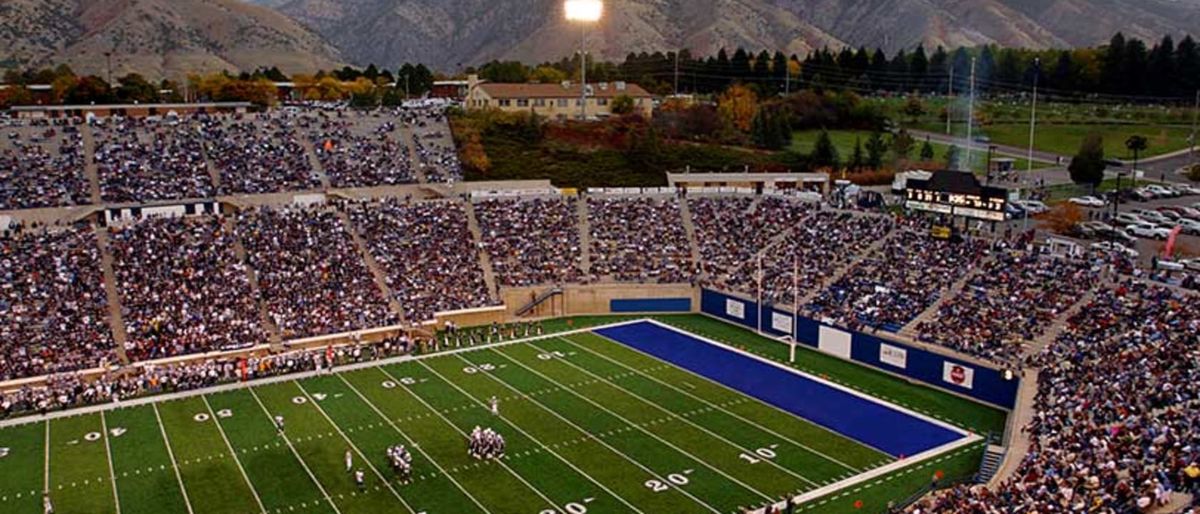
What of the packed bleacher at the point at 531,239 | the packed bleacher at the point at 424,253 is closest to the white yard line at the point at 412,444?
the packed bleacher at the point at 424,253

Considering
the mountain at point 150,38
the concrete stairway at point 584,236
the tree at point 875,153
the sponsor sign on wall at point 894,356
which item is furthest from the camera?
the mountain at point 150,38

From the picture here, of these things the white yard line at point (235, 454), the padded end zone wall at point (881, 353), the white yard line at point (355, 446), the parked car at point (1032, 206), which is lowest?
the white yard line at point (235, 454)

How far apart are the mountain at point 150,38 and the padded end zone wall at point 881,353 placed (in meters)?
116

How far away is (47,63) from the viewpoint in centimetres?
13500

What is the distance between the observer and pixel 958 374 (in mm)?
30812

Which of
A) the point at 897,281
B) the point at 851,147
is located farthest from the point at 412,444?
the point at 851,147

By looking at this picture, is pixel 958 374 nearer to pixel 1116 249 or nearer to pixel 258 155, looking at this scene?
pixel 1116 249

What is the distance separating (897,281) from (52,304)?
32.4 meters

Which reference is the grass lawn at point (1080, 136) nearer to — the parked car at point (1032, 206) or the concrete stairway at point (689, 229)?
the parked car at point (1032, 206)

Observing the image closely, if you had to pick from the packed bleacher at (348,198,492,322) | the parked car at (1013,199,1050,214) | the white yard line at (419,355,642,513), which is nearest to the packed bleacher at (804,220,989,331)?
the parked car at (1013,199,1050,214)

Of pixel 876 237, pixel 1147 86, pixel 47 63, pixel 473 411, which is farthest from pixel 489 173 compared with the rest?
pixel 47 63

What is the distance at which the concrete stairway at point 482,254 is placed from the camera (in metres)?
42.8

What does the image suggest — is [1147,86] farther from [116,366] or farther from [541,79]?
[116,366]

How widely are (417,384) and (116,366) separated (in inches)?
432
